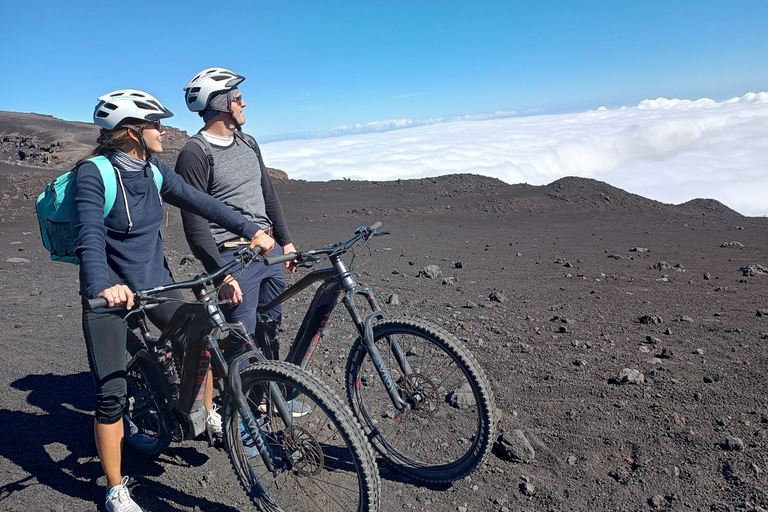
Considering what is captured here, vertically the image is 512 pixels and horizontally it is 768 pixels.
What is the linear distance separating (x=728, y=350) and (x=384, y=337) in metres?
3.36

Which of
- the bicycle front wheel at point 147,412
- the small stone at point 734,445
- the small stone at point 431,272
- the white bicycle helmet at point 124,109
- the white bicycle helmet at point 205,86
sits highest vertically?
the white bicycle helmet at point 205,86

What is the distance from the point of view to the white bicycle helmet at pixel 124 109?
2605mm

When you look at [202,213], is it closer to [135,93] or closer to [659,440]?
[135,93]

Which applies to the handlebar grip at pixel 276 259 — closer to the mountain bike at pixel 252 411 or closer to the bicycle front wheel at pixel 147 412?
the mountain bike at pixel 252 411

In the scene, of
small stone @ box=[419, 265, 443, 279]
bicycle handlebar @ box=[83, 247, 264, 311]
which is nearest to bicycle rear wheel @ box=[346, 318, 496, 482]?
bicycle handlebar @ box=[83, 247, 264, 311]

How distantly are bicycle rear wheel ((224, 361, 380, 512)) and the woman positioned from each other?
59 centimetres

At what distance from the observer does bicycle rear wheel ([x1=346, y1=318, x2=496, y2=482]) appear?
2799 millimetres

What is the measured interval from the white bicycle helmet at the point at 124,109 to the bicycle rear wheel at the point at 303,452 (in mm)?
1267

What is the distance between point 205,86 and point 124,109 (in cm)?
67

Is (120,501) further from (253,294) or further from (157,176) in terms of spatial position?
(157,176)

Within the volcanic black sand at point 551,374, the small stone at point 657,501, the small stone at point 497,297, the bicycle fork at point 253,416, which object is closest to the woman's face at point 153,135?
the bicycle fork at point 253,416

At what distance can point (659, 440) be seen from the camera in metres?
3.34

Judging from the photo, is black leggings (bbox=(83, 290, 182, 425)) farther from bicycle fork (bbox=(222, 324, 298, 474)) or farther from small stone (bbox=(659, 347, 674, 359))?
small stone (bbox=(659, 347, 674, 359))

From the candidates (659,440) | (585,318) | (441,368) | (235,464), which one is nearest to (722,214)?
(585,318)
